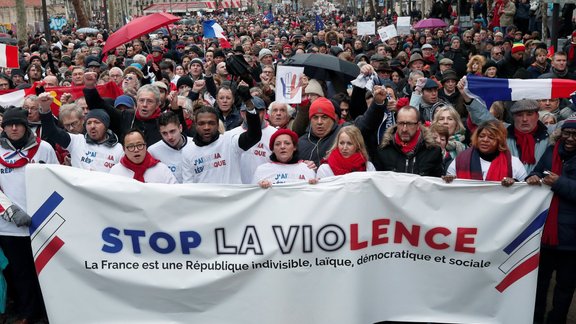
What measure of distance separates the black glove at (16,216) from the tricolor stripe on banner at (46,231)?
0.06 m

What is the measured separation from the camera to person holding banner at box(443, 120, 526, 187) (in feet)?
16.8

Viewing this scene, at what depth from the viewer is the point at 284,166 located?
17.6 ft

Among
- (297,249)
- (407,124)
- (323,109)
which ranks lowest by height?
(297,249)

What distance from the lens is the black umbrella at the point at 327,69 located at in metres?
8.85

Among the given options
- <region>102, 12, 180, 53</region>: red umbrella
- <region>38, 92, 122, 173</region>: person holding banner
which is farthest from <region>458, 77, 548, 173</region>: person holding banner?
<region>102, 12, 180, 53</region>: red umbrella

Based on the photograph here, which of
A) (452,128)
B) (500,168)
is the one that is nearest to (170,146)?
(452,128)

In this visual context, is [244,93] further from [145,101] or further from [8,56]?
[8,56]

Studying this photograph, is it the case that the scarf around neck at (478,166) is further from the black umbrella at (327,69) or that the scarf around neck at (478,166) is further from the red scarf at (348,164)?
the black umbrella at (327,69)

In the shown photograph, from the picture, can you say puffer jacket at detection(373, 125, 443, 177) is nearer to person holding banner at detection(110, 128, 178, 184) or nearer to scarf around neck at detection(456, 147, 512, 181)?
scarf around neck at detection(456, 147, 512, 181)

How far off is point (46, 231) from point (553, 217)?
11.8 feet

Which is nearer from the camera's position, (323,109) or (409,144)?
(409,144)

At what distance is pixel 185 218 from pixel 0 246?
5.52 feet

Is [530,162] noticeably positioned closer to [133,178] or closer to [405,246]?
[405,246]

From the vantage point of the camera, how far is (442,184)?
4871mm
